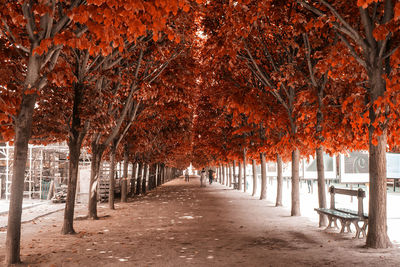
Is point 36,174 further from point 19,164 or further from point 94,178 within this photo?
point 19,164

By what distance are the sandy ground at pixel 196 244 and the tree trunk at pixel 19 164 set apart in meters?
0.44

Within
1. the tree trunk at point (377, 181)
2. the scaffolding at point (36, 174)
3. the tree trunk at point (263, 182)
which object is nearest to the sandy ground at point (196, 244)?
the tree trunk at point (377, 181)

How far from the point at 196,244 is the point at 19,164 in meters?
4.35

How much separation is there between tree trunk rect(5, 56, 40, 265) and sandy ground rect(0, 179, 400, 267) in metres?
0.44

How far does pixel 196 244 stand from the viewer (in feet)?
28.0

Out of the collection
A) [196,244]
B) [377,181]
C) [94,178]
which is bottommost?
[196,244]

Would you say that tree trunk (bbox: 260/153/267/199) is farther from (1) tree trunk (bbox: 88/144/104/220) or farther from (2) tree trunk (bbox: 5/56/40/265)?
(2) tree trunk (bbox: 5/56/40/265)

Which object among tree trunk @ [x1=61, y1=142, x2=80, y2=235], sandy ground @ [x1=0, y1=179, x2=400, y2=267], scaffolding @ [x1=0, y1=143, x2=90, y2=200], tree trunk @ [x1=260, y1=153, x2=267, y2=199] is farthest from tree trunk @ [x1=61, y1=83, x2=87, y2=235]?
tree trunk @ [x1=260, y1=153, x2=267, y2=199]

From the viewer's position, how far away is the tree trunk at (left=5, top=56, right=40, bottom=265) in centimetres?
668

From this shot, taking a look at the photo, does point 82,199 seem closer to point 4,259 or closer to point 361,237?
point 4,259

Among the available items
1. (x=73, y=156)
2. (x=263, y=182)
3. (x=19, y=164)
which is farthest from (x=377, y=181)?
(x=263, y=182)

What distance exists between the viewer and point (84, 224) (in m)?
12.2

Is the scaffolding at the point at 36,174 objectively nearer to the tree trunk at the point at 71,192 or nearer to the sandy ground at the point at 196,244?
the sandy ground at the point at 196,244

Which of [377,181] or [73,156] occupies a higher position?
[73,156]
